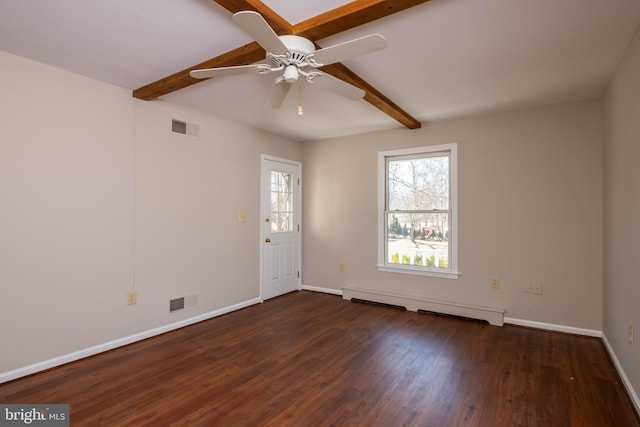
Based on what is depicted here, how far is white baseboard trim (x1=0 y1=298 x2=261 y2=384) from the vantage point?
2545mm

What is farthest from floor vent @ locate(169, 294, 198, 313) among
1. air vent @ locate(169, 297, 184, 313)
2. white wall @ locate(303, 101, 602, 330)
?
white wall @ locate(303, 101, 602, 330)

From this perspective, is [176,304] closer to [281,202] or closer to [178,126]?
[178,126]

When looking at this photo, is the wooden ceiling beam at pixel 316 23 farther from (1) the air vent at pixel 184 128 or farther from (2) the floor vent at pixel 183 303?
(2) the floor vent at pixel 183 303

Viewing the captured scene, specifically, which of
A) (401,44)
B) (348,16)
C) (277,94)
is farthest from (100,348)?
(401,44)

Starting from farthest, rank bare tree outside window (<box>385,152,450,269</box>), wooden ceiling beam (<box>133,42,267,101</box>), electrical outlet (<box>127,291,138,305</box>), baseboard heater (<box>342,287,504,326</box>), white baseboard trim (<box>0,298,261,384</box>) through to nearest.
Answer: bare tree outside window (<box>385,152,450,269</box>) → baseboard heater (<box>342,287,504,326</box>) → electrical outlet (<box>127,291,138,305</box>) → white baseboard trim (<box>0,298,261,384</box>) → wooden ceiling beam (<box>133,42,267,101</box>)

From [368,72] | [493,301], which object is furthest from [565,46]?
[493,301]

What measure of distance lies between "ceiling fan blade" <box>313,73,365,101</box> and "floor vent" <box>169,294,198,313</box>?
9.20ft

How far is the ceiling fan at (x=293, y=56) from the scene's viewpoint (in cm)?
160

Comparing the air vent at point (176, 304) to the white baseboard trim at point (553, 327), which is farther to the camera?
the air vent at point (176, 304)

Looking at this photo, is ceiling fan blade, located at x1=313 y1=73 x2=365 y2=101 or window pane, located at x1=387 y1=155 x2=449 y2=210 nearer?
ceiling fan blade, located at x1=313 y1=73 x2=365 y2=101

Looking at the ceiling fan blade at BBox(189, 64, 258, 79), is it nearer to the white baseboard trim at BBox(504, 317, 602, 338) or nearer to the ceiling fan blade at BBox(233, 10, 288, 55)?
the ceiling fan blade at BBox(233, 10, 288, 55)

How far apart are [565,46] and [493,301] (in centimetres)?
276

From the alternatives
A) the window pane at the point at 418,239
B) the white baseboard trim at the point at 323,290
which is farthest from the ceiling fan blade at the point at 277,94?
the white baseboard trim at the point at 323,290

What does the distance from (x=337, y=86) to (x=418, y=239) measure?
290 cm
